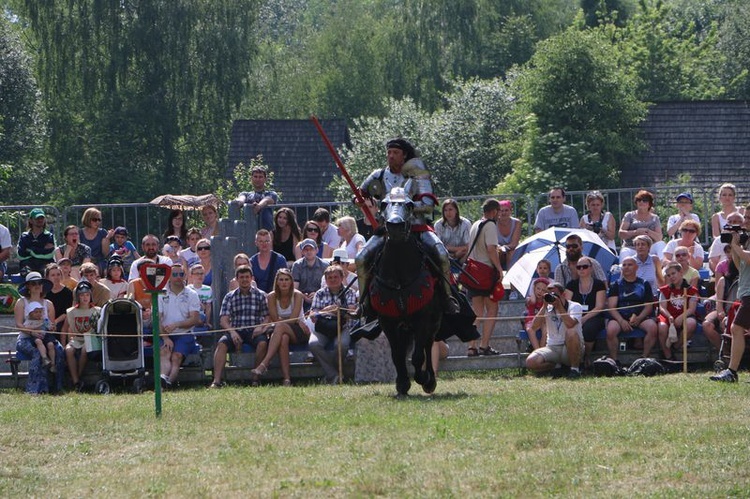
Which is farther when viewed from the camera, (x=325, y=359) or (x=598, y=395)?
(x=325, y=359)

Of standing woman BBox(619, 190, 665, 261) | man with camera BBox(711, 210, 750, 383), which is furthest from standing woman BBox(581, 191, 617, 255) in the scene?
man with camera BBox(711, 210, 750, 383)

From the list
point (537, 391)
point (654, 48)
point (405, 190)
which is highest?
point (654, 48)

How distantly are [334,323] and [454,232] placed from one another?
220cm

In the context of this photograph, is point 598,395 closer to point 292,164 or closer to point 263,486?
point 263,486

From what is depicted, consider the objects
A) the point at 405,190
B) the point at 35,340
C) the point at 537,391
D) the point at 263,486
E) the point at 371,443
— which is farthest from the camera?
the point at 35,340

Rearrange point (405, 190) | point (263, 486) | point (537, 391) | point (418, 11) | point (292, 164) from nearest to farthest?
point (263, 486)
point (405, 190)
point (537, 391)
point (292, 164)
point (418, 11)

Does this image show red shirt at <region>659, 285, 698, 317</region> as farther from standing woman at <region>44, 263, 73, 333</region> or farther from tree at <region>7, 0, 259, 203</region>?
tree at <region>7, 0, 259, 203</region>

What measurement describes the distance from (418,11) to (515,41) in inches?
178

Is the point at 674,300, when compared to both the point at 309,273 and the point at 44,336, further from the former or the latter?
the point at 44,336

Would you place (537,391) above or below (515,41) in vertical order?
below

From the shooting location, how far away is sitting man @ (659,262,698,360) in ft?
56.3

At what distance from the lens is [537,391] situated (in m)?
14.8

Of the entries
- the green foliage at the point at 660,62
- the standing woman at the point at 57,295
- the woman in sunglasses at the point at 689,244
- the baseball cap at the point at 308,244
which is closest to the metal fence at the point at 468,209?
the woman in sunglasses at the point at 689,244

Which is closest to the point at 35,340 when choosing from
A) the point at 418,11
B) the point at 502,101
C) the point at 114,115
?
the point at 502,101
